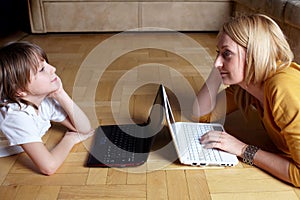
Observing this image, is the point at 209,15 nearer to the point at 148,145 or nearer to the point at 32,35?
the point at 32,35

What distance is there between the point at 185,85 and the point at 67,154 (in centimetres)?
72

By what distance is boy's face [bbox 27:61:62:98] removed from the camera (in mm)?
923

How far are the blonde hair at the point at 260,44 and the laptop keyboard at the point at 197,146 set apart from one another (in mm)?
252

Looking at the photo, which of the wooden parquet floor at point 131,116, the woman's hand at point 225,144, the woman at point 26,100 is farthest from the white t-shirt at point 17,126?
the woman's hand at point 225,144

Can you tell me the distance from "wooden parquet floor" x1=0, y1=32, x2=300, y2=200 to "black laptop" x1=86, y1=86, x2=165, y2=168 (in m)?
0.03

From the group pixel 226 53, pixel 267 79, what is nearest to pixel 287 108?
pixel 267 79

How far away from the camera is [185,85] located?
153 centimetres

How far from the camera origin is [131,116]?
1.23 metres

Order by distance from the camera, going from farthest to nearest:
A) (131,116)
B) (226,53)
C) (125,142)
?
(131,116) < (125,142) < (226,53)

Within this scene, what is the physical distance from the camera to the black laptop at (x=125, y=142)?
96 cm

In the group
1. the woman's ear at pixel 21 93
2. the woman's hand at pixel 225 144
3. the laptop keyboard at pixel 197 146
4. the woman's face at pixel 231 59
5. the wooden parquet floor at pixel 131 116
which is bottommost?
the wooden parquet floor at pixel 131 116

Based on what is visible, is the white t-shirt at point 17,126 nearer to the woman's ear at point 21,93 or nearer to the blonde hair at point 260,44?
the woman's ear at point 21,93

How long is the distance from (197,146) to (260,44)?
1.16ft

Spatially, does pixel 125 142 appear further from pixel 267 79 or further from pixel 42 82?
pixel 267 79
